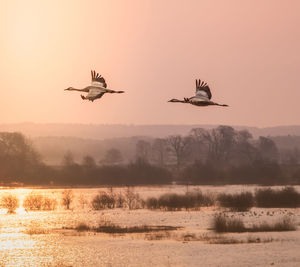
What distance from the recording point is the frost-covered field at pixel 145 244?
1502 inches

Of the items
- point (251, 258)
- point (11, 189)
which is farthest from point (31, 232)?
point (11, 189)

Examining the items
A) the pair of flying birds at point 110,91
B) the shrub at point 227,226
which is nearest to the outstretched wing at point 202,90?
the pair of flying birds at point 110,91

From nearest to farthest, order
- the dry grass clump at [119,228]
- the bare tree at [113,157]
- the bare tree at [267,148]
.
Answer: the dry grass clump at [119,228]
the bare tree at [267,148]
the bare tree at [113,157]

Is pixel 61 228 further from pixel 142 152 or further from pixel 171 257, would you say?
pixel 142 152

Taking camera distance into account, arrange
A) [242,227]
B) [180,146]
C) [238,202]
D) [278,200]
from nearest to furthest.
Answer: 1. [242,227]
2. [238,202]
3. [278,200]
4. [180,146]

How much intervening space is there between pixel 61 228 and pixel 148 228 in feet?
21.8

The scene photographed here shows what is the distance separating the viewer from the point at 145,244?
4422cm

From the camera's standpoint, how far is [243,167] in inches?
4564

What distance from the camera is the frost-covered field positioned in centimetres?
3816

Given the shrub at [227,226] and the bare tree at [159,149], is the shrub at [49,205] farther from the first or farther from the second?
the bare tree at [159,149]

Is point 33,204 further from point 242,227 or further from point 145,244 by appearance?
point 145,244

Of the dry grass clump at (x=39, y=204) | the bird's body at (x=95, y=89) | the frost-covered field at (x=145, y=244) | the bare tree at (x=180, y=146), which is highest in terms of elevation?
the bare tree at (x=180, y=146)

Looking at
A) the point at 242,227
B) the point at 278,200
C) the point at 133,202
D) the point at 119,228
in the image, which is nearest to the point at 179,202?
the point at 133,202

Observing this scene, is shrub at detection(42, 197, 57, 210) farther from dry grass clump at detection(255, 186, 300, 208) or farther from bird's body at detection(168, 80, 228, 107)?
bird's body at detection(168, 80, 228, 107)
